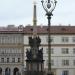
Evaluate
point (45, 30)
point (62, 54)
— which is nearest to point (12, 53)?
point (45, 30)

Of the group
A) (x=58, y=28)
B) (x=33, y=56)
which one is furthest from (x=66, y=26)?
(x=33, y=56)

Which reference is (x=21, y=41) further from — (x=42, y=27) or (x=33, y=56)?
(x=33, y=56)

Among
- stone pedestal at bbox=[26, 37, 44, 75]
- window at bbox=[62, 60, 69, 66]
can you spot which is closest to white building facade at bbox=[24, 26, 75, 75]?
window at bbox=[62, 60, 69, 66]

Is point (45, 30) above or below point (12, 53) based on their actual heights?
above

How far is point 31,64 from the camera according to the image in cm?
5697

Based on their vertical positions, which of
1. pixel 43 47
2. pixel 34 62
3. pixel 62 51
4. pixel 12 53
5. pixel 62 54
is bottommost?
pixel 34 62

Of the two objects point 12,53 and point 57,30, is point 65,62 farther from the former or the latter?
point 12,53

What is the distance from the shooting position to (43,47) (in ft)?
300

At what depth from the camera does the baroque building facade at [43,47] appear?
90.9m

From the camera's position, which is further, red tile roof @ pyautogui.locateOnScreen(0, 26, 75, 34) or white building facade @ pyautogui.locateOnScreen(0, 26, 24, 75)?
white building facade @ pyautogui.locateOnScreen(0, 26, 24, 75)

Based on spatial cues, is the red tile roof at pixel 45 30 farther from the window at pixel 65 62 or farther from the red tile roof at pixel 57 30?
the window at pixel 65 62

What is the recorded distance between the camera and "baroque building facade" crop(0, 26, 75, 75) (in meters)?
90.9

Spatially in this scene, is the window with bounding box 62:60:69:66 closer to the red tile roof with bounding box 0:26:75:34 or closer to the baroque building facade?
the baroque building facade

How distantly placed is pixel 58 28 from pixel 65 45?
4.11 metres
